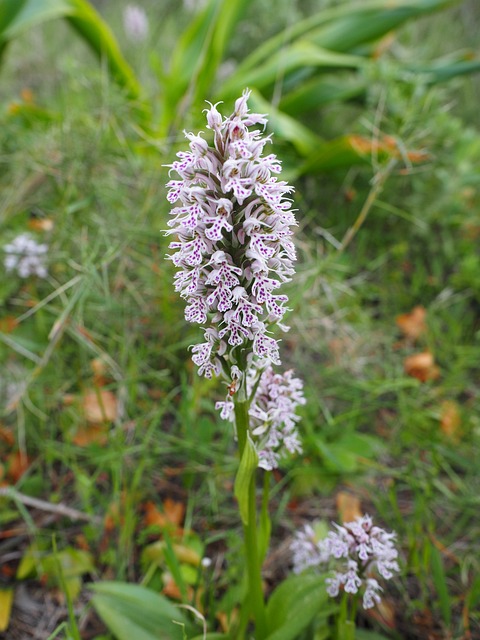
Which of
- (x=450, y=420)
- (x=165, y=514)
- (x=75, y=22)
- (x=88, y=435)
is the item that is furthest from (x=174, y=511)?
(x=75, y=22)

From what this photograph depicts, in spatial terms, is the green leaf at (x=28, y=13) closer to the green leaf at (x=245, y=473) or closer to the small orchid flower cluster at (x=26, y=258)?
the small orchid flower cluster at (x=26, y=258)

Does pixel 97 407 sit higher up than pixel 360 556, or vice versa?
pixel 97 407

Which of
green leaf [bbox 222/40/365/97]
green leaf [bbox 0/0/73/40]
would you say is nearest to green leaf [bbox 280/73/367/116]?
green leaf [bbox 222/40/365/97]

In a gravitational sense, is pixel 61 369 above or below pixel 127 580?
above

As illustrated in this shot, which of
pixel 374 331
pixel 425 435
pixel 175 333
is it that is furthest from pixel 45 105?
pixel 425 435

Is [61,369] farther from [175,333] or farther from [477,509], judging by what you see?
[477,509]

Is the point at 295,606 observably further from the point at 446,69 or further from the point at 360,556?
the point at 446,69

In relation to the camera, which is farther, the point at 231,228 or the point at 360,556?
the point at 360,556
